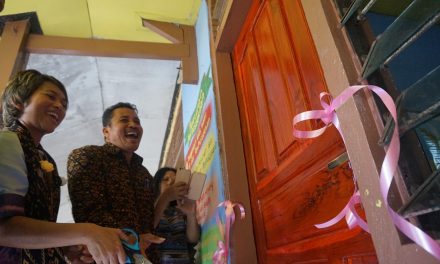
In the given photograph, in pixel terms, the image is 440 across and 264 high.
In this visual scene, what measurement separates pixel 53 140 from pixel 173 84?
4.86 ft

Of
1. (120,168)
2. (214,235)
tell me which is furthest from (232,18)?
(214,235)

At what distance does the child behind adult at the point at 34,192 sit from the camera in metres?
0.61

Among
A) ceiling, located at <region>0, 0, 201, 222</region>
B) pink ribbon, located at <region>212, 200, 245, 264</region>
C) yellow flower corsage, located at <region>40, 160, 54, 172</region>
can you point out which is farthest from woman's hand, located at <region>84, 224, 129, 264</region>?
ceiling, located at <region>0, 0, 201, 222</region>

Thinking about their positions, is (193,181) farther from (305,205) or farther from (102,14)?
(102,14)

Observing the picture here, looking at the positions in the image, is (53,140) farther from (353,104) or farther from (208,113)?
(353,104)

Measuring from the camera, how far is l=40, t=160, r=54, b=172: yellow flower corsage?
80cm

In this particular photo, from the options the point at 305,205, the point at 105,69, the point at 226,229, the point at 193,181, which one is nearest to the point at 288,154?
the point at 305,205

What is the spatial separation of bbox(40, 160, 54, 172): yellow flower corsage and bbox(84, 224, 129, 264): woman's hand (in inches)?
10.2

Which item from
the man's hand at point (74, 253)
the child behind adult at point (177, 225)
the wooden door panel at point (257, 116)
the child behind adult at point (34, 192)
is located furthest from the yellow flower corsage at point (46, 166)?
the wooden door panel at point (257, 116)

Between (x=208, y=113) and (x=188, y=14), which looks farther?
(x=188, y=14)

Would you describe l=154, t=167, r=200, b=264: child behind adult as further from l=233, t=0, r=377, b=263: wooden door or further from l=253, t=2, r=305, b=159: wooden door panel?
l=253, t=2, r=305, b=159: wooden door panel

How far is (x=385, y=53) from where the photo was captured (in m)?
0.37

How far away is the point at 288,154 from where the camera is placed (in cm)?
81

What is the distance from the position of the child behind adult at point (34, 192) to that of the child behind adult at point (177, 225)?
49cm
